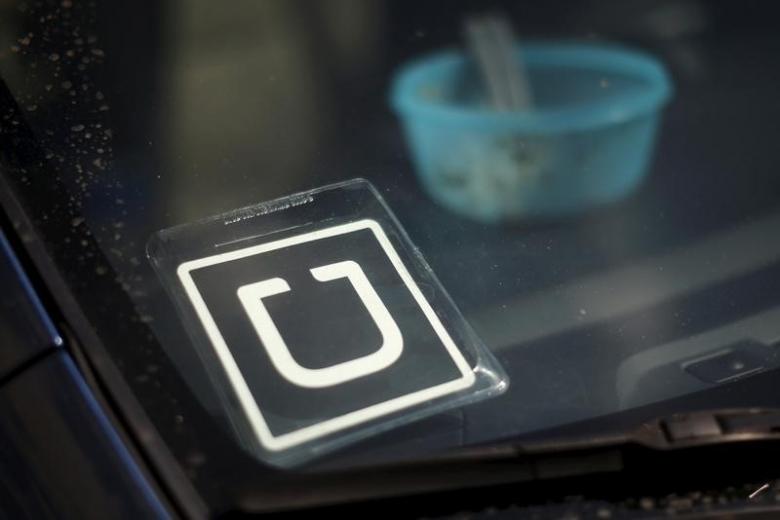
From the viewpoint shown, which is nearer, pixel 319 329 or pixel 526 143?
pixel 319 329

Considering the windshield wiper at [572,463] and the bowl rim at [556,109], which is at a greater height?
the bowl rim at [556,109]

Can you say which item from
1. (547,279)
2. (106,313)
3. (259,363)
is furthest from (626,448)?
(106,313)

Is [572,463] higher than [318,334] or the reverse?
the reverse

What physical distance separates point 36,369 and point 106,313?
0.21 ft

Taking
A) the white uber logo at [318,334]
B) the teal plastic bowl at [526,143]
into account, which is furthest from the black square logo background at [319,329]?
the teal plastic bowl at [526,143]

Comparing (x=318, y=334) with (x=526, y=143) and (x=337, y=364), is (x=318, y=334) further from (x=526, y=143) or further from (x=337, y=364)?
(x=526, y=143)

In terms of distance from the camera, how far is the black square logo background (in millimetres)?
708

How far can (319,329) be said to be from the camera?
75cm

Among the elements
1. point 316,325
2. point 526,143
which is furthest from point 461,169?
point 316,325

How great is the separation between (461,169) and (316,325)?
0.79 ft

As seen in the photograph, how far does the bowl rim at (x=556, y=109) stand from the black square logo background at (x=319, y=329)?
187 millimetres

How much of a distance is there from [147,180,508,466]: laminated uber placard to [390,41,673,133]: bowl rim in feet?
0.47

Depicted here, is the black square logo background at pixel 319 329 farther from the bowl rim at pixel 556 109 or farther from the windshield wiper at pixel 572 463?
the bowl rim at pixel 556 109

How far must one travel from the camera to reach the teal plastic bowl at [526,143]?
2.95 feet
